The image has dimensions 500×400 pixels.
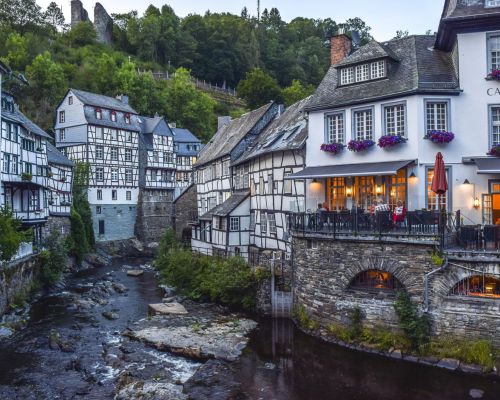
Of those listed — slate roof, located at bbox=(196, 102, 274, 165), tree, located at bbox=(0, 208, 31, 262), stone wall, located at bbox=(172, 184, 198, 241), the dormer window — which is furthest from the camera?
stone wall, located at bbox=(172, 184, 198, 241)

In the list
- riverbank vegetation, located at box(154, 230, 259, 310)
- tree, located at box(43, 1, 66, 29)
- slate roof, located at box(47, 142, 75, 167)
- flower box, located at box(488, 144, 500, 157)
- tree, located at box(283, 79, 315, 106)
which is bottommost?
riverbank vegetation, located at box(154, 230, 259, 310)

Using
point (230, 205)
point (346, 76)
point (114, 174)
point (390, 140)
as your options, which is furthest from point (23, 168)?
point (390, 140)

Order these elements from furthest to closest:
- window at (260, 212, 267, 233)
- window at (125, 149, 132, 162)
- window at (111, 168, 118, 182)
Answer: window at (125, 149, 132, 162) < window at (111, 168, 118, 182) < window at (260, 212, 267, 233)

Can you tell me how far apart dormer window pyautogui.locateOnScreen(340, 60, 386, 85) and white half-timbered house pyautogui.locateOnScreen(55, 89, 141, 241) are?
31.8 m

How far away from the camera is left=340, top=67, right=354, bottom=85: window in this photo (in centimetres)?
2408

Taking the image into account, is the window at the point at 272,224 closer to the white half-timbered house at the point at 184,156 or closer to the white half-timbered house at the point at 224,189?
the white half-timbered house at the point at 224,189

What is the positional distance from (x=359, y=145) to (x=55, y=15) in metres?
90.3

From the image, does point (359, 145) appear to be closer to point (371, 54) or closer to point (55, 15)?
point (371, 54)

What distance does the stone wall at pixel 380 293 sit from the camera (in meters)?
16.5

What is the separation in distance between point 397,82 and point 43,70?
48.3 m

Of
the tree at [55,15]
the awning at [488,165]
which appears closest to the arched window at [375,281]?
A: the awning at [488,165]

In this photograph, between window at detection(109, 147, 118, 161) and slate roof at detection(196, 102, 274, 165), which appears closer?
slate roof at detection(196, 102, 274, 165)

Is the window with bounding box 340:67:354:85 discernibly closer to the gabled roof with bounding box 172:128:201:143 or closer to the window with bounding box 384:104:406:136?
the window with bounding box 384:104:406:136

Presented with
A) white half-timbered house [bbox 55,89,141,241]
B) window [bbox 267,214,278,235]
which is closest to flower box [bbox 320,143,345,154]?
window [bbox 267,214,278,235]
